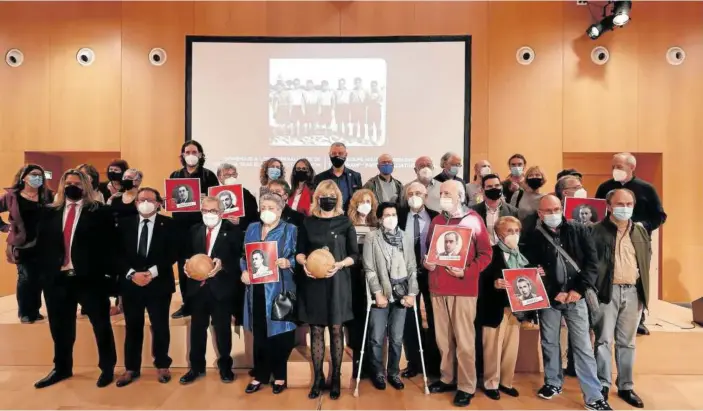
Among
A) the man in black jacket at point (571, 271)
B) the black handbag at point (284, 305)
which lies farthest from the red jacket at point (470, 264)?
the black handbag at point (284, 305)

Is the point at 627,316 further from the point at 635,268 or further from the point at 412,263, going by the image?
the point at 412,263

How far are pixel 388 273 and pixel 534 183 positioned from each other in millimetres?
1715

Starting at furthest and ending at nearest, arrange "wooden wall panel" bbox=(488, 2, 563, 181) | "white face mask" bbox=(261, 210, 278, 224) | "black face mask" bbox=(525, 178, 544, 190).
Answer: "wooden wall panel" bbox=(488, 2, 563, 181), "black face mask" bbox=(525, 178, 544, 190), "white face mask" bbox=(261, 210, 278, 224)

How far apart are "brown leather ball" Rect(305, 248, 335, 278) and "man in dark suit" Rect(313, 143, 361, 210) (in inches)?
49.1

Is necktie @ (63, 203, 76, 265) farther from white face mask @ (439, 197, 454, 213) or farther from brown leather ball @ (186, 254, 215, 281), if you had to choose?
white face mask @ (439, 197, 454, 213)

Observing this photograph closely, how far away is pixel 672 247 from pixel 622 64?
2908mm

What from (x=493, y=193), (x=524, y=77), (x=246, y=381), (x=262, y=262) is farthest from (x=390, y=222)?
(x=524, y=77)

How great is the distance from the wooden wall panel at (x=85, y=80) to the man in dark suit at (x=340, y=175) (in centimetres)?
403

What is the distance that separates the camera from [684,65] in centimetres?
635

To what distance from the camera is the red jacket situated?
3.09 m

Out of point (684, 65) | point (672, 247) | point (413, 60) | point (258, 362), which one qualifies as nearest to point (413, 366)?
point (258, 362)

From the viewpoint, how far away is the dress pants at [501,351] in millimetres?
3312

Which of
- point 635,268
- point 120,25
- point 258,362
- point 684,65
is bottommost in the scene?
point 258,362

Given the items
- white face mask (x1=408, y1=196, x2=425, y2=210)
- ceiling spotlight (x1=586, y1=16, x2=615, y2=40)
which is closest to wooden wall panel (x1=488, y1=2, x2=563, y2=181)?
ceiling spotlight (x1=586, y1=16, x2=615, y2=40)
